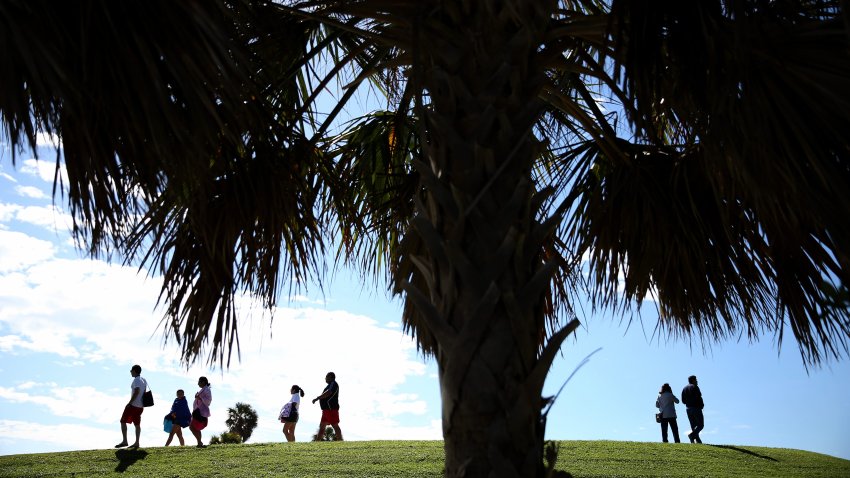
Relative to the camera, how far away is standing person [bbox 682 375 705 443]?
14.7 m

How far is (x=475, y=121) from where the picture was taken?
3570 millimetres

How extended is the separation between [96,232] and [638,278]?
417 centimetres

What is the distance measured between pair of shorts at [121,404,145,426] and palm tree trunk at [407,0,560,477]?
10896 millimetres

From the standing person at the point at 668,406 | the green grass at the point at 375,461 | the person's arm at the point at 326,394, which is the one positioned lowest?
the green grass at the point at 375,461

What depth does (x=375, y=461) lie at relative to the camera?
422 inches

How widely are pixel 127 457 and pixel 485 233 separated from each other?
9.77 metres

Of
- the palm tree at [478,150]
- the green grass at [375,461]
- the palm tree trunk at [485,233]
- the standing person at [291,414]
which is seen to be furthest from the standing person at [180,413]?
the palm tree trunk at [485,233]

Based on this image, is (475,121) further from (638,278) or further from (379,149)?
(379,149)

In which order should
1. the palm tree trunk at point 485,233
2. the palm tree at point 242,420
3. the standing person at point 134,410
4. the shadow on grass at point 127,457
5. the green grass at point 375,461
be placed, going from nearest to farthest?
1. the palm tree trunk at point 485,233
2. the green grass at point 375,461
3. the shadow on grass at point 127,457
4. the standing person at point 134,410
5. the palm tree at point 242,420

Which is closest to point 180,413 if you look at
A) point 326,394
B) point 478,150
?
point 326,394

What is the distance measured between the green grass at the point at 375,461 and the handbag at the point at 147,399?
1.05m

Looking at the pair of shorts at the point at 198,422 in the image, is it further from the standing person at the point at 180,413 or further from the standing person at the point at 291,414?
the standing person at the point at 291,414

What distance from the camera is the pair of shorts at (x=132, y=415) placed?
42.7ft

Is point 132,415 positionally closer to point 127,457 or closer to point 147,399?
point 147,399
